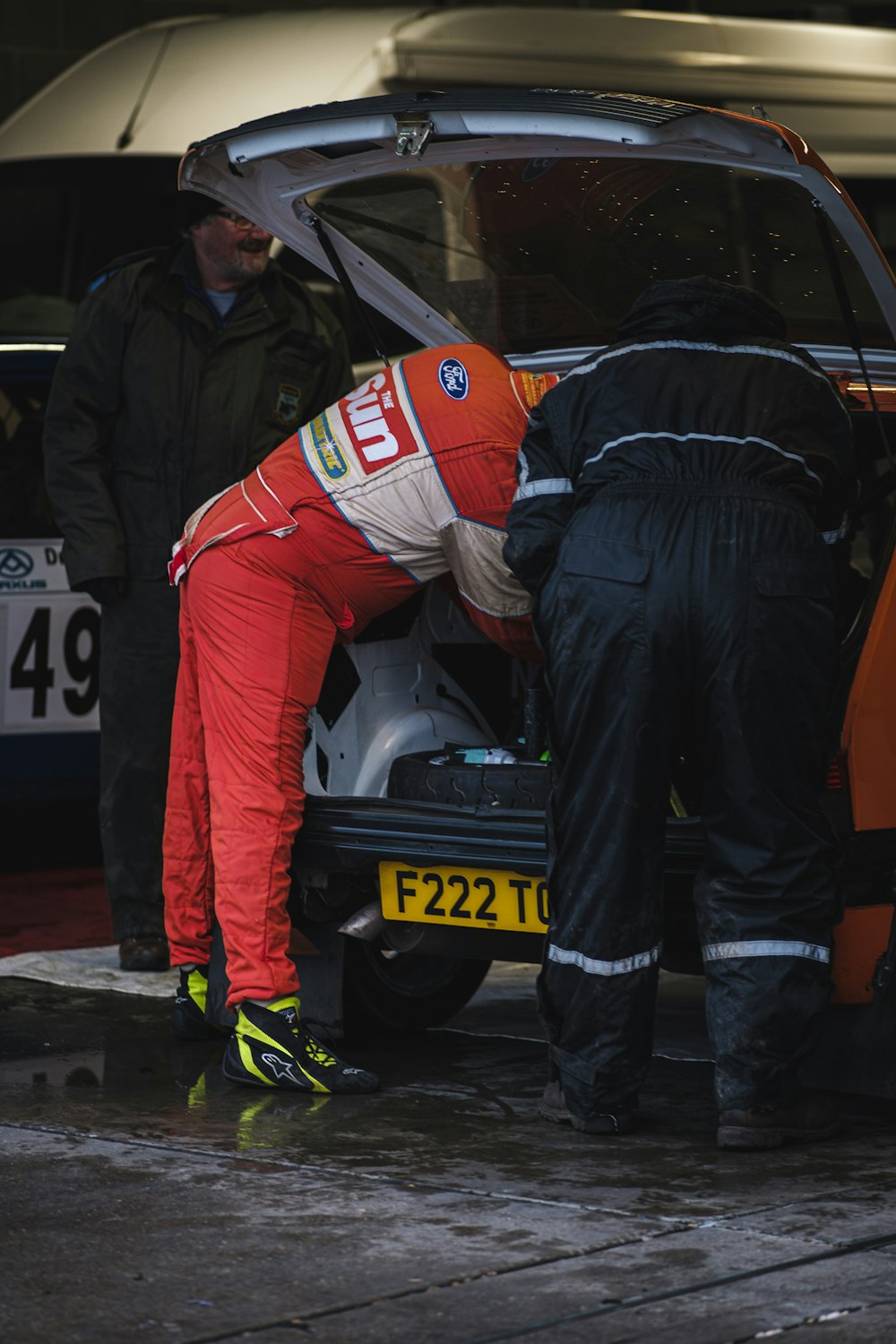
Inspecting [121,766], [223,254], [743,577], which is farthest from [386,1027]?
[223,254]

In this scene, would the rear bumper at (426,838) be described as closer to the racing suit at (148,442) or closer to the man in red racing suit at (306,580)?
the man in red racing suit at (306,580)

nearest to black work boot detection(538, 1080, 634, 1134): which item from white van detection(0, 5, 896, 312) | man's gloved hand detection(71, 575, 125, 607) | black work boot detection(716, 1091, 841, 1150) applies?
black work boot detection(716, 1091, 841, 1150)

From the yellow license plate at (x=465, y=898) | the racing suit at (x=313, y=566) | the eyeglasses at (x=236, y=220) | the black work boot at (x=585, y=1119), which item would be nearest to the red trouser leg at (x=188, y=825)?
the racing suit at (x=313, y=566)

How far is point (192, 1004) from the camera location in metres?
5.36

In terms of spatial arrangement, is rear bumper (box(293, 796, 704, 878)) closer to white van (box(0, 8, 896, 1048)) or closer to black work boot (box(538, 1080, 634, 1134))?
white van (box(0, 8, 896, 1048))

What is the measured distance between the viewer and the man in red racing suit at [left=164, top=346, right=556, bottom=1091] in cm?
471

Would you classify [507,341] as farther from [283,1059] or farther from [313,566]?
[283,1059]

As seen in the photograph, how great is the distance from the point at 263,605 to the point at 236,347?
1773 mm

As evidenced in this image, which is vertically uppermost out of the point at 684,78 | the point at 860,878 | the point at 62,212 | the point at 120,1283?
the point at 684,78

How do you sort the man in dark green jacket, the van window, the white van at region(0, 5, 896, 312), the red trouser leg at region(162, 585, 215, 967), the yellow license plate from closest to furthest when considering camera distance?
the yellow license plate, the red trouser leg at region(162, 585, 215, 967), the man in dark green jacket, the white van at region(0, 5, 896, 312), the van window

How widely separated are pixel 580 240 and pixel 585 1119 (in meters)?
1.97

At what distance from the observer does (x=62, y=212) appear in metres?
9.67

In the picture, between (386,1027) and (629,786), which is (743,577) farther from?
(386,1027)

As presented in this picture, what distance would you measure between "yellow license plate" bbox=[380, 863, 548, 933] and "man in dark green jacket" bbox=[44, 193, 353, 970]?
1.69 meters
